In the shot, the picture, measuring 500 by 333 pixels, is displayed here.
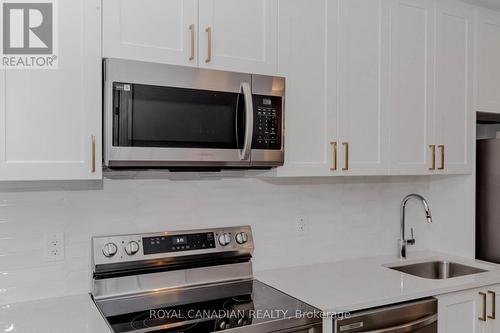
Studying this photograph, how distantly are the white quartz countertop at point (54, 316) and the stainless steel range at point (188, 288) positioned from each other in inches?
2.3

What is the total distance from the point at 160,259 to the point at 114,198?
0.34 metres

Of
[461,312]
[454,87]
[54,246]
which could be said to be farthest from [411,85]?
[54,246]

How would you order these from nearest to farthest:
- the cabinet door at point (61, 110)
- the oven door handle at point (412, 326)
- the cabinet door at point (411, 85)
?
the cabinet door at point (61, 110) < the oven door handle at point (412, 326) < the cabinet door at point (411, 85)

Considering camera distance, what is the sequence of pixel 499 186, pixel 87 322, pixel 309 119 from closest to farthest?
pixel 87 322, pixel 309 119, pixel 499 186

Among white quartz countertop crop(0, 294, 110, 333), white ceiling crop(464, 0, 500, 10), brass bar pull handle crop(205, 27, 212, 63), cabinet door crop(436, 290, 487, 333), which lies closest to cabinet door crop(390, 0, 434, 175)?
white ceiling crop(464, 0, 500, 10)

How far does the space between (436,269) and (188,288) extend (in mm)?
1521

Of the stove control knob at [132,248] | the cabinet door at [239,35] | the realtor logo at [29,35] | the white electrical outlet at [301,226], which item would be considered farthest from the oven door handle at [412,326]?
the realtor logo at [29,35]

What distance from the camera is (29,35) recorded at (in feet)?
4.93

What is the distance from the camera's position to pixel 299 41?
197 cm

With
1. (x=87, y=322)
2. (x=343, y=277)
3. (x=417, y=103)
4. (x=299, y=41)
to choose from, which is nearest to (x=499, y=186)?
(x=417, y=103)

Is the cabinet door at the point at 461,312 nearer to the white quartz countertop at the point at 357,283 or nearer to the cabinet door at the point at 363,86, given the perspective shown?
the white quartz countertop at the point at 357,283

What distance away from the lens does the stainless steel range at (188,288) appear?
1.60 meters

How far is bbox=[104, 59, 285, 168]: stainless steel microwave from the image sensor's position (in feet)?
5.20

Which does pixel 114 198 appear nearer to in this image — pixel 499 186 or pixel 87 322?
pixel 87 322
